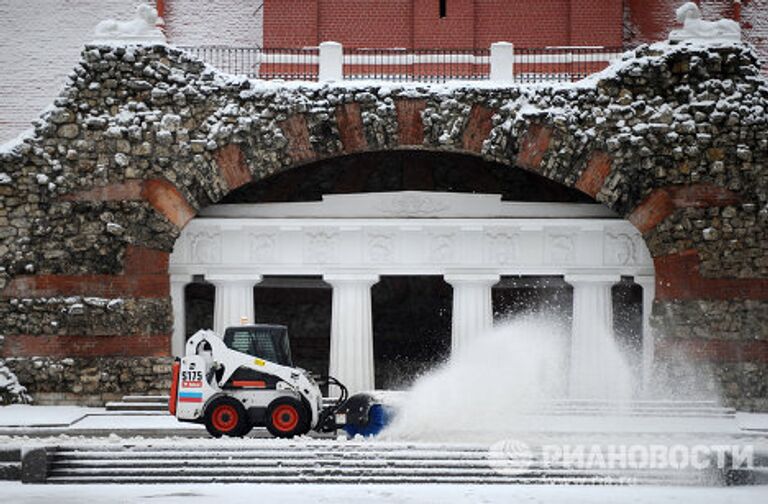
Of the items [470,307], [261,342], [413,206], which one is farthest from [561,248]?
[261,342]

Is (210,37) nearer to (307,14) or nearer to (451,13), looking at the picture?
(307,14)

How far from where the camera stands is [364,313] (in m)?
26.2

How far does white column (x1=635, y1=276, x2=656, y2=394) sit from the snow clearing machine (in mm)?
6443

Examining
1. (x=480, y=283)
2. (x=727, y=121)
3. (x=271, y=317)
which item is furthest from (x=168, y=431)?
(x=727, y=121)

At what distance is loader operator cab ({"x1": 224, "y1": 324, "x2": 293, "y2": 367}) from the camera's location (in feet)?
69.8

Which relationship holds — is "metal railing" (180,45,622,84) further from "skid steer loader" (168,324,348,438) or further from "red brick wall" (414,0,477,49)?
"skid steer loader" (168,324,348,438)

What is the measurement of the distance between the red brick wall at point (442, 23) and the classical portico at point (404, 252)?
4.73 meters

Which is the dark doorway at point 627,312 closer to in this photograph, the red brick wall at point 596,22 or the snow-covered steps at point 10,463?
the red brick wall at point 596,22

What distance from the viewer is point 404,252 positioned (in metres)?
26.3

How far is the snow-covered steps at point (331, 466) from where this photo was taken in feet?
62.1

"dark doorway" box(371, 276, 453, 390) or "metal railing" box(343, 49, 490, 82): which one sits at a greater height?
"metal railing" box(343, 49, 490, 82)

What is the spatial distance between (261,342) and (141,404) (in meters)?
4.76

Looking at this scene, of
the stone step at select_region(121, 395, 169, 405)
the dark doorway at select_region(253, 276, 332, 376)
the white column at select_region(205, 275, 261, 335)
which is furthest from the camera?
the dark doorway at select_region(253, 276, 332, 376)

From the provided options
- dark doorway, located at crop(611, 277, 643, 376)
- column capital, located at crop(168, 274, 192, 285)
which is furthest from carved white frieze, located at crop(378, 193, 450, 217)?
dark doorway, located at crop(611, 277, 643, 376)
